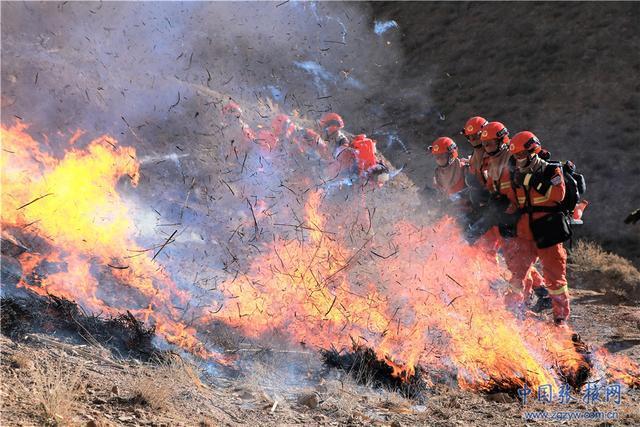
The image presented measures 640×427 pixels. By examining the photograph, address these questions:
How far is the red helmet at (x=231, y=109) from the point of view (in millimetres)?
11336

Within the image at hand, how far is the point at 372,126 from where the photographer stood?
1691 centimetres

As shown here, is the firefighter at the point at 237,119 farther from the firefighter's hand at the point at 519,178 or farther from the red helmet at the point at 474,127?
the firefighter's hand at the point at 519,178

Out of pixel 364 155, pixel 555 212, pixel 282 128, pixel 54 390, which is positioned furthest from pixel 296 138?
pixel 54 390

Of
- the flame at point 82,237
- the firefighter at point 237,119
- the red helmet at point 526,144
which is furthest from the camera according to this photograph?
the firefighter at point 237,119

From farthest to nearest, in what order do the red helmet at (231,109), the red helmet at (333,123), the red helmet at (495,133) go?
the red helmet at (231,109) → the red helmet at (333,123) → the red helmet at (495,133)

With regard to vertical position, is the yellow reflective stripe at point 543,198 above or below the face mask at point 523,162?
below

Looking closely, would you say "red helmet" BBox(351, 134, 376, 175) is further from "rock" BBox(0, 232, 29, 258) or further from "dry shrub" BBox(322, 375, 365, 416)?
"rock" BBox(0, 232, 29, 258)

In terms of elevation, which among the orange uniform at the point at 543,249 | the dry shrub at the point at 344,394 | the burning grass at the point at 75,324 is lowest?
the dry shrub at the point at 344,394

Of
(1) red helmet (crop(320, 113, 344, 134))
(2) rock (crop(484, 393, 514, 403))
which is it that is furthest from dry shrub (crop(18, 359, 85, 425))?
(1) red helmet (crop(320, 113, 344, 134))

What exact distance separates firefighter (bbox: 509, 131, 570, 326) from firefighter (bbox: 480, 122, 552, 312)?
13cm

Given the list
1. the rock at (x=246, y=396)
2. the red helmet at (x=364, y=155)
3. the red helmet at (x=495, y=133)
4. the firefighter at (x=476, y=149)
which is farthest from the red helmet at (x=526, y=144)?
the red helmet at (x=364, y=155)

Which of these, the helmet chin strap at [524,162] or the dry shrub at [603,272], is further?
the dry shrub at [603,272]

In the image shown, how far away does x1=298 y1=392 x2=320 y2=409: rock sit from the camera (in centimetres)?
436

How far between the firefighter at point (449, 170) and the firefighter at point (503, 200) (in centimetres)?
37
